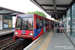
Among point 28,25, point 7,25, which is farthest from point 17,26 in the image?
point 7,25

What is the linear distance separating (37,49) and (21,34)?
2.84 metres

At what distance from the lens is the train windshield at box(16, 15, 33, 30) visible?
818 centimetres

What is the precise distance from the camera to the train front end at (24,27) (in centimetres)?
803

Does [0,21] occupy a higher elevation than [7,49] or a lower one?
higher

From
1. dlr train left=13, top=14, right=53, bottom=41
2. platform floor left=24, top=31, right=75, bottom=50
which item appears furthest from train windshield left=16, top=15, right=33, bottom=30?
platform floor left=24, top=31, right=75, bottom=50

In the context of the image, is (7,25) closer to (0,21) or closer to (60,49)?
(0,21)

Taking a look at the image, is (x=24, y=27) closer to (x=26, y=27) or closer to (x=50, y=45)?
(x=26, y=27)

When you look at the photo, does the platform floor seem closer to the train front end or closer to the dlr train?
the dlr train

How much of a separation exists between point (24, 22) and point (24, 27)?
0.47 metres

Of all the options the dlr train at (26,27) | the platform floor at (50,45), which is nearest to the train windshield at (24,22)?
the dlr train at (26,27)

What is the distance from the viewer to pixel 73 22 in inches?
426

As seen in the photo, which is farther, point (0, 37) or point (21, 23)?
point (0, 37)

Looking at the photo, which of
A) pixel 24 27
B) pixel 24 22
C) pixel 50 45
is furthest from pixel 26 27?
pixel 50 45

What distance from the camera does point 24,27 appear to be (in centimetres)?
827
